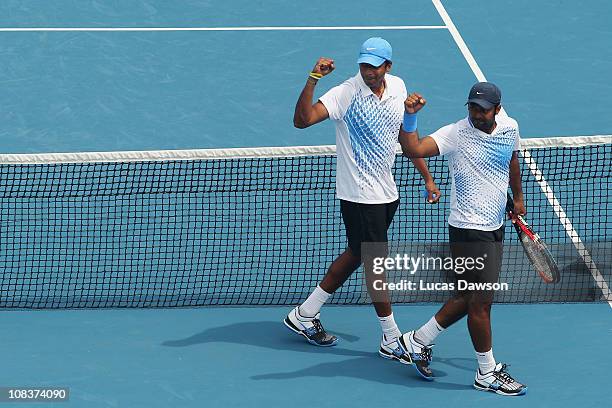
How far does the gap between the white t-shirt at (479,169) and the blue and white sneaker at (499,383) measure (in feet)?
3.38

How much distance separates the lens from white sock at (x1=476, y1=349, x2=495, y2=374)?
918cm

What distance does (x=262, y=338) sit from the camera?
10.2 meters

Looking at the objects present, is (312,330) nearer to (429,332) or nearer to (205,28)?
(429,332)

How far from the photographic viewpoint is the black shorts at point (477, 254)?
8969mm

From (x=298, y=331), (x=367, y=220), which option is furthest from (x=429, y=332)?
(x=298, y=331)

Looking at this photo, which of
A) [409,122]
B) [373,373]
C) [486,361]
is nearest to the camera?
[409,122]

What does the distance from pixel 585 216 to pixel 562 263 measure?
876 millimetres

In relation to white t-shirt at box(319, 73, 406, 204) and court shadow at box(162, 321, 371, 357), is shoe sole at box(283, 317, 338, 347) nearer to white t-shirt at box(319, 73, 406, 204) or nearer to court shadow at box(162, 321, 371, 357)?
court shadow at box(162, 321, 371, 357)

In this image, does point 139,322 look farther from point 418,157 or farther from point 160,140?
point 160,140

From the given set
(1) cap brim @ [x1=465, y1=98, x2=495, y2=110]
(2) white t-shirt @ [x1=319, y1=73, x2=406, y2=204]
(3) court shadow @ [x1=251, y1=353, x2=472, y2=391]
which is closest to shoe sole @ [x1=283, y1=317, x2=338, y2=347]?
(3) court shadow @ [x1=251, y1=353, x2=472, y2=391]

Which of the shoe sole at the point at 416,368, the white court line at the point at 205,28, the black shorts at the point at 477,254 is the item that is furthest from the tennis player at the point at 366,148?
the white court line at the point at 205,28

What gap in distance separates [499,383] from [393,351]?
894 mm

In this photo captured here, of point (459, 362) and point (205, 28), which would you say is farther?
point (205, 28)

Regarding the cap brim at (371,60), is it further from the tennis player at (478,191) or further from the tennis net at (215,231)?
the tennis net at (215,231)
